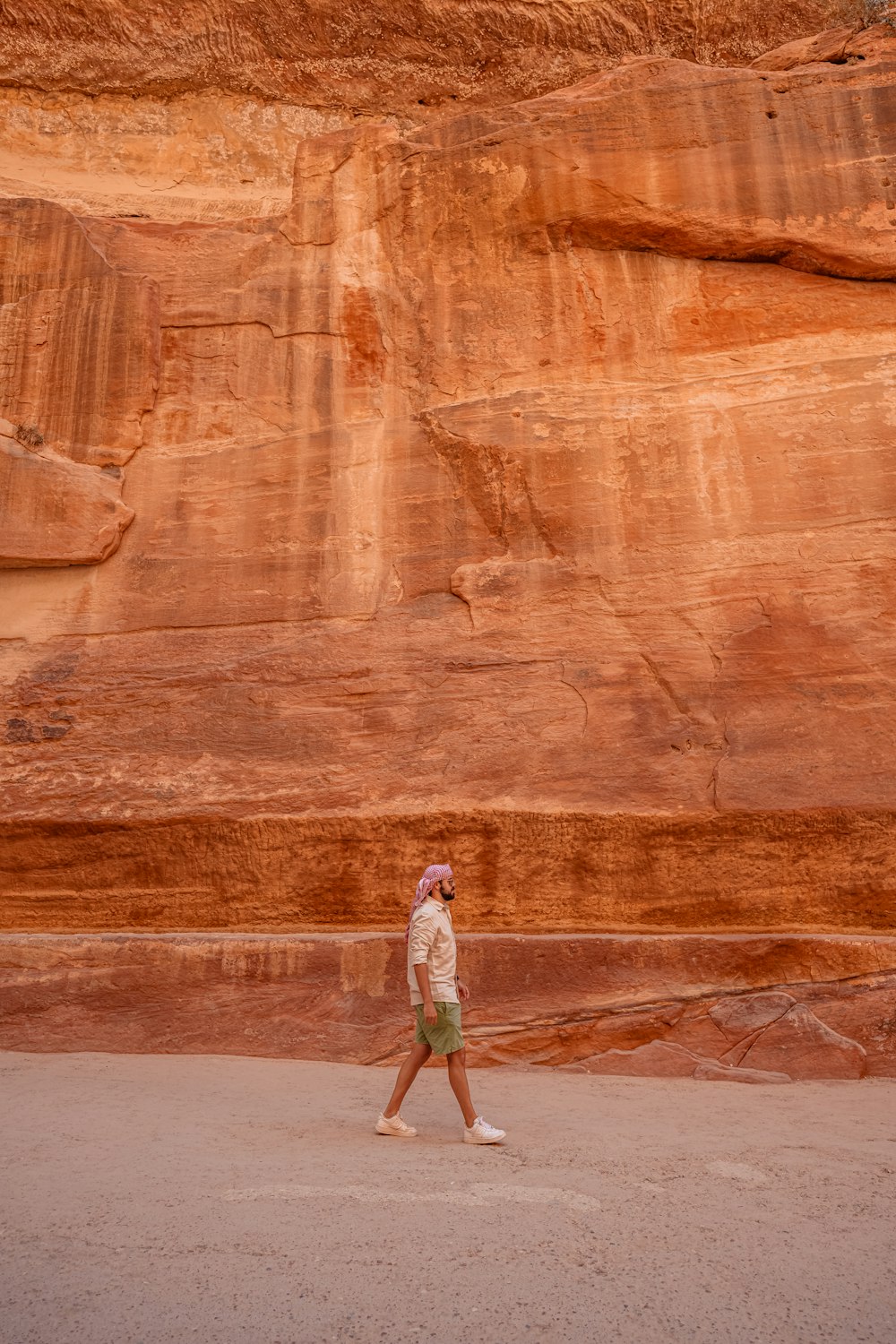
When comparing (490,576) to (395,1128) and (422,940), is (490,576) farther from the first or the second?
(395,1128)

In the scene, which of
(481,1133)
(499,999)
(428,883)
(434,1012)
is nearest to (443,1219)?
(481,1133)

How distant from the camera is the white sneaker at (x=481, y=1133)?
4.78m

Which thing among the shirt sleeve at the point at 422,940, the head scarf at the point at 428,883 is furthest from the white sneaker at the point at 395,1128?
the head scarf at the point at 428,883

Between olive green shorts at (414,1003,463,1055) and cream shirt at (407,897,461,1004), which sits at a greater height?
cream shirt at (407,897,461,1004)

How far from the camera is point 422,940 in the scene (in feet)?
16.7

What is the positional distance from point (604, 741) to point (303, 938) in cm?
260

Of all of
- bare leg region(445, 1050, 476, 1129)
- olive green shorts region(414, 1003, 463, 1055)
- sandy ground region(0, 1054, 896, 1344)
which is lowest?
sandy ground region(0, 1054, 896, 1344)

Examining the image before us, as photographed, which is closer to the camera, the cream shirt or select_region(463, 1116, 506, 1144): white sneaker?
select_region(463, 1116, 506, 1144): white sneaker

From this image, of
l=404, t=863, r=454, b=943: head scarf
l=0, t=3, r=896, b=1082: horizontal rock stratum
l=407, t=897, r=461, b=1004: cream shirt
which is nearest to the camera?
l=407, t=897, r=461, b=1004: cream shirt

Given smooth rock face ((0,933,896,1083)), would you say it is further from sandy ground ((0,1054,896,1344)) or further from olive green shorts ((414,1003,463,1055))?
olive green shorts ((414,1003,463,1055))

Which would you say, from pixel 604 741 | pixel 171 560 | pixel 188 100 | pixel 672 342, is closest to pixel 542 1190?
pixel 604 741

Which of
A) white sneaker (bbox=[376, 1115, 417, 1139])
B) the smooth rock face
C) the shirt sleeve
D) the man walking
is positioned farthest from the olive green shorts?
the smooth rock face

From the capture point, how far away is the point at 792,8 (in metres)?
14.1

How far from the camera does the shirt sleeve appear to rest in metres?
5.07
